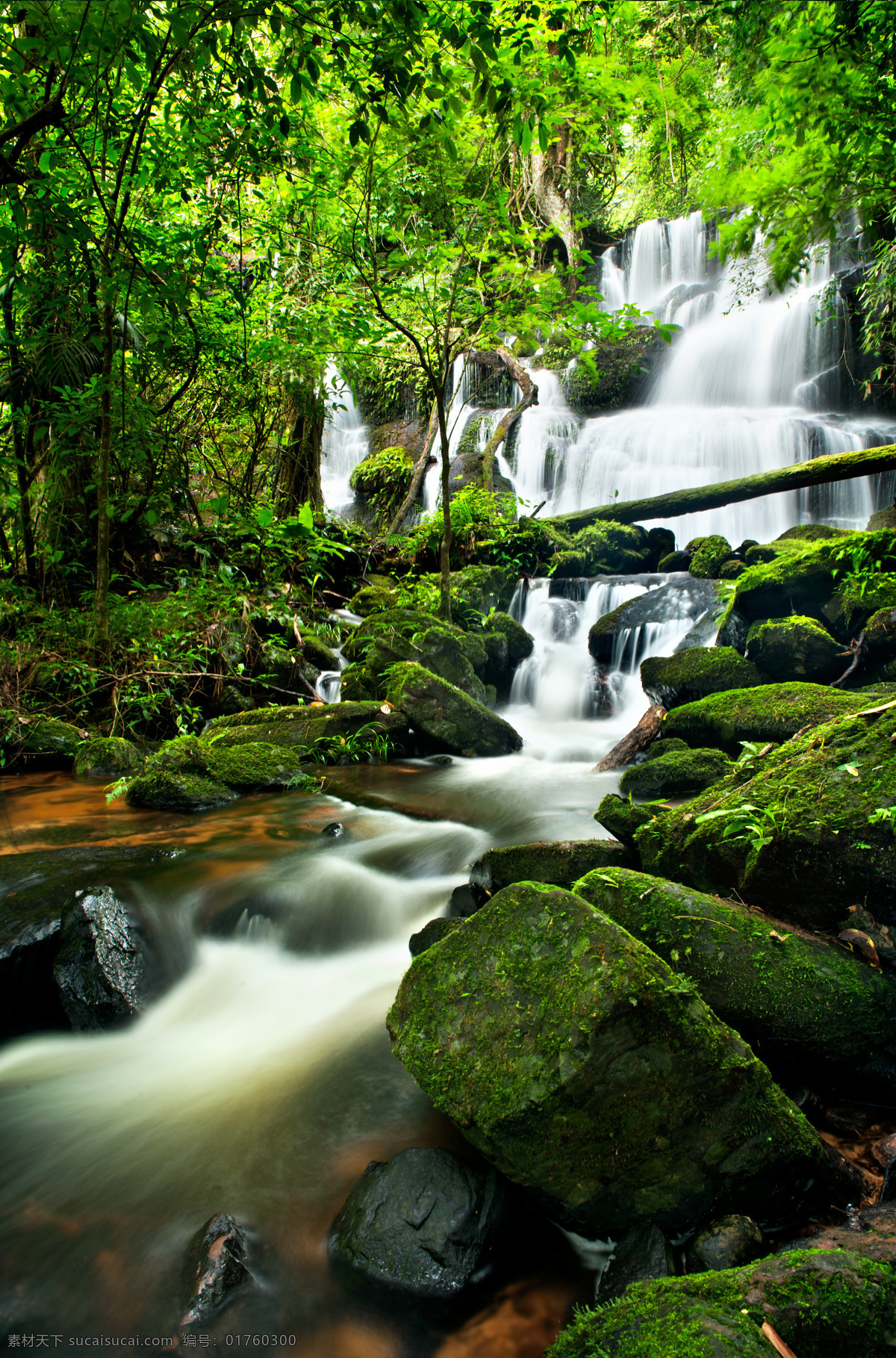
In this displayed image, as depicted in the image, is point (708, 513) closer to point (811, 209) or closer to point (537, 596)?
point (537, 596)

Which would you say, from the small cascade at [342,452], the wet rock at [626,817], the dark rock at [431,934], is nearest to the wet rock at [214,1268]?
the dark rock at [431,934]

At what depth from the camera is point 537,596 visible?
11.3 m

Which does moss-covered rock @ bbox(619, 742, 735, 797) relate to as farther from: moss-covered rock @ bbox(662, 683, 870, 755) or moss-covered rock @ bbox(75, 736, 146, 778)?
moss-covered rock @ bbox(75, 736, 146, 778)

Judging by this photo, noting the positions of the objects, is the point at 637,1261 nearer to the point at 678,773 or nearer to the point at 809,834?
the point at 809,834

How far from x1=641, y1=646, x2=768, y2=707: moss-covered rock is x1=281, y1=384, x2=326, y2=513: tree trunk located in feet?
19.6

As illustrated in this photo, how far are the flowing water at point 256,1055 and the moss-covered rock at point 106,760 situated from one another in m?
0.24

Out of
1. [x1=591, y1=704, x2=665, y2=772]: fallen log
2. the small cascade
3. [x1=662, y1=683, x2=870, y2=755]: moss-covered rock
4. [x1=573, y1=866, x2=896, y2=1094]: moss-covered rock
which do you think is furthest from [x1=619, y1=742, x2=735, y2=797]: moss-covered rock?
the small cascade

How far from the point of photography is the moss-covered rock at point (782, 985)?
2416 millimetres

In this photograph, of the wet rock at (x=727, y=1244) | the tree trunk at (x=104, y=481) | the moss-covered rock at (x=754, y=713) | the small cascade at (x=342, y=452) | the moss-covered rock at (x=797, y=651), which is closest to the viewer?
the wet rock at (x=727, y=1244)

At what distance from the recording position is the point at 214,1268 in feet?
6.46

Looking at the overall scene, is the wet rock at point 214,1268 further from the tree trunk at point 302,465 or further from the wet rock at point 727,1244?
the tree trunk at point 302,465

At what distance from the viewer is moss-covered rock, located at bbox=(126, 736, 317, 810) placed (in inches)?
220

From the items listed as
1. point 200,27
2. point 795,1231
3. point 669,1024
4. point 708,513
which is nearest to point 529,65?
point 200,27

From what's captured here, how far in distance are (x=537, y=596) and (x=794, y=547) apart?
12.8 ft
